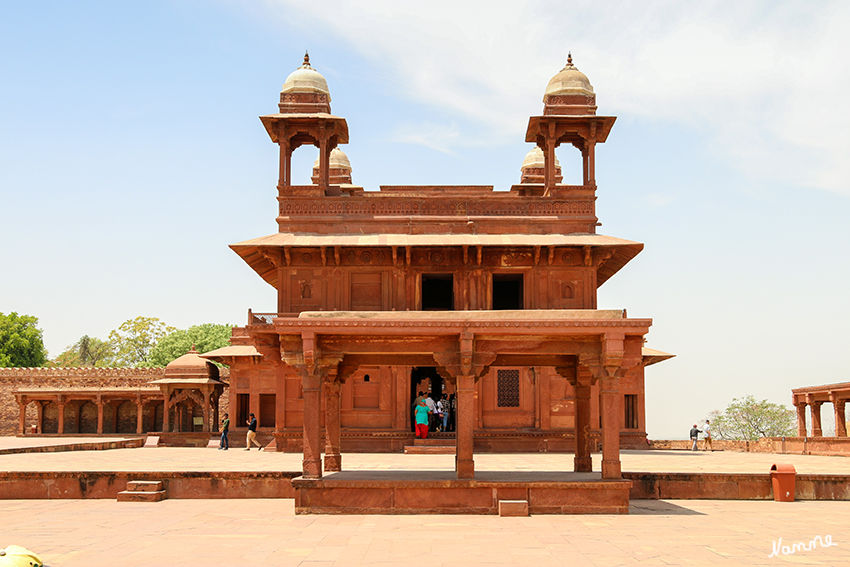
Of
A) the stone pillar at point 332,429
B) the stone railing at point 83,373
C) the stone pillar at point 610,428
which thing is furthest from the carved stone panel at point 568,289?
the stone railing at point 83,373

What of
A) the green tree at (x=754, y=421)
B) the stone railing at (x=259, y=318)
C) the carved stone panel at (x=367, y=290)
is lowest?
the green tree at (x=754, y=421)

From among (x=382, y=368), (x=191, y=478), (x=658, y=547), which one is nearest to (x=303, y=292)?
(x=382, y=368)

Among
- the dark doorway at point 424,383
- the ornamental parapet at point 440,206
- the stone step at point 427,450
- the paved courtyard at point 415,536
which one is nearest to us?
the paved courtyard at point 415,536

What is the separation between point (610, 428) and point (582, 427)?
236cm

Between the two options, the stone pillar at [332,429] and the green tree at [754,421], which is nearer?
the stone pillar at [332,429]

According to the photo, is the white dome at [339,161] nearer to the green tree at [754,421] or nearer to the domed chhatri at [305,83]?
the domed chhatri at [305,83]

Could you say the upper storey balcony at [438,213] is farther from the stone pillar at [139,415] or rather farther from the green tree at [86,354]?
the green tree at [86,354]

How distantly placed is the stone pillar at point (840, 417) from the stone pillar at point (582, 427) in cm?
1727

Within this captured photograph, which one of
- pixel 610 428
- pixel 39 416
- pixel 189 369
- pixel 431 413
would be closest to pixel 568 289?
pixel 431 413

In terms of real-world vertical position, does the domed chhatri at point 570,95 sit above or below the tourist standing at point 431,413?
Answer: above

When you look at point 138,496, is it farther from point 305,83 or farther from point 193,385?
point 193,385

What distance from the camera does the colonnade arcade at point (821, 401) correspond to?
89.5 ft

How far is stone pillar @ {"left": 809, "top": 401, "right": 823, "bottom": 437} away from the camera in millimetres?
29516

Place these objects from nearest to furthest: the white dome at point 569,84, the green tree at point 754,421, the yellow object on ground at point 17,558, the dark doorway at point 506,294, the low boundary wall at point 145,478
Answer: the yellow object on ground at point 17,558
the low boundary wall at point 145,478
the white dome at point 569,84
the dark doorway at point 506,294
the green tree at point 754,421
